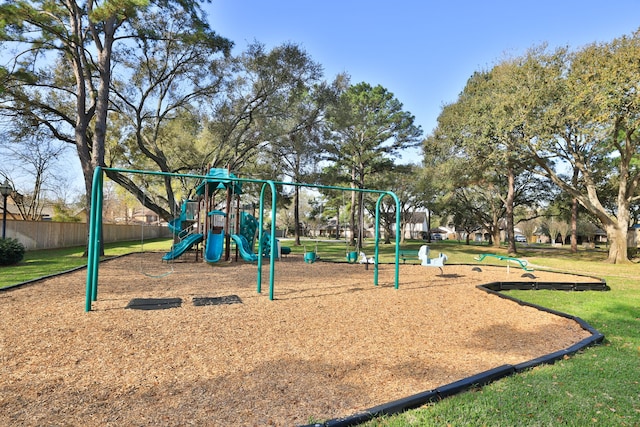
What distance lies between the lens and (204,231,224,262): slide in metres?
11.4

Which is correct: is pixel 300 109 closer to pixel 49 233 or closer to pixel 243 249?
pixel 243 249

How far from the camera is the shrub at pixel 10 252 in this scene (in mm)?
10289

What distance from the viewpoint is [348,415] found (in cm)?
261

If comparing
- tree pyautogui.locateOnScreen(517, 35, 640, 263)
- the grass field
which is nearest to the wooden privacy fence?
the grass field

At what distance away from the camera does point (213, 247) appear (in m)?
11.8

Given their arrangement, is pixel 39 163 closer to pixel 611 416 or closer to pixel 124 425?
pixel 124 425

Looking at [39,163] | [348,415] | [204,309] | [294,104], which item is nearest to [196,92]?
[294,104]

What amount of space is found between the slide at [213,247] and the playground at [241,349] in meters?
4.08

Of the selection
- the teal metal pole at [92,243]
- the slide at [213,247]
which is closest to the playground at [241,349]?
the teal metal pole at [92,243]

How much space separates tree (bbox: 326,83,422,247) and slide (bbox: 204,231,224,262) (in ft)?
45.5

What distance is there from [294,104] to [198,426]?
58.4 feet

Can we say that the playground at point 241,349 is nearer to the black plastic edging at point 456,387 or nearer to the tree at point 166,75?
the black plastic edging at point 456,387

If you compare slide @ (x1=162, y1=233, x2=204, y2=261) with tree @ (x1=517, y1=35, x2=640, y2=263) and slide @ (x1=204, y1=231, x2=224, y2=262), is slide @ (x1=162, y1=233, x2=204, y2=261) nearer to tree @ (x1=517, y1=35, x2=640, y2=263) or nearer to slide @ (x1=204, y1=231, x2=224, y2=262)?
slide @ (x1=204, y1=231, x2=224, y2=262)

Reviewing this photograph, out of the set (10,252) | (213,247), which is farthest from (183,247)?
(10,252)
